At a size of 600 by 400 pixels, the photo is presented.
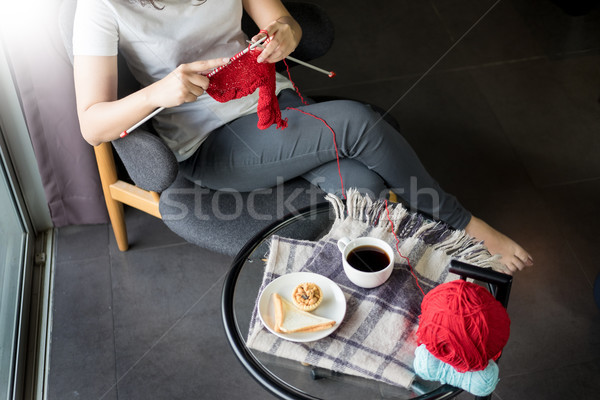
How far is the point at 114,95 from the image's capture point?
1.39m

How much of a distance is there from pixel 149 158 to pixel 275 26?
1.29 ft

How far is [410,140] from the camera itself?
2.19 meters

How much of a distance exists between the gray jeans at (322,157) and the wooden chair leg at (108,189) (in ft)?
0.66

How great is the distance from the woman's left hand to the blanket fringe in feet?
1.05

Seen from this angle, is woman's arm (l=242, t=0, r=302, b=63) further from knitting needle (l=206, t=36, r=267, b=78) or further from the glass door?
the glass door

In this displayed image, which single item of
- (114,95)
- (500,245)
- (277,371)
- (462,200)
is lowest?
(462,200)

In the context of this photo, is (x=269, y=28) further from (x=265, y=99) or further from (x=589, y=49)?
(x=589, y=49)

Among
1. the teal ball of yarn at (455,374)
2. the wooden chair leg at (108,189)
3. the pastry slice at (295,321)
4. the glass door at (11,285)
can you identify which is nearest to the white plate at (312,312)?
the pastry slice at (295,321)

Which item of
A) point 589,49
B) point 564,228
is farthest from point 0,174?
point 589,49

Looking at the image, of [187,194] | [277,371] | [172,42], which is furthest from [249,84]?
[277,371]

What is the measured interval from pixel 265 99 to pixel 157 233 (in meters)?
0.70

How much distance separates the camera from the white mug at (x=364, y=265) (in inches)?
48.4

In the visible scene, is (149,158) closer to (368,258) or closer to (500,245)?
(368,258)

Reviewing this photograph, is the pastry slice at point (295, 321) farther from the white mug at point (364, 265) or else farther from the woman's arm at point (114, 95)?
the woman's arm at point (114, 95)
